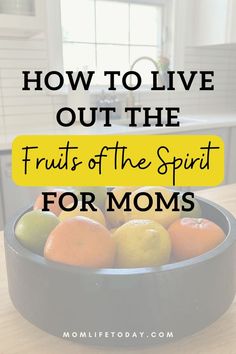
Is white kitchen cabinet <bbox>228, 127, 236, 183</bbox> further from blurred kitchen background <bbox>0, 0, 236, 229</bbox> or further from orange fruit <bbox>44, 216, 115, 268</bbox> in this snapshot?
orange fruit <bbox>44, 216, 115, 268</bbox>

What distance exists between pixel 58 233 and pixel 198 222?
0.65ft

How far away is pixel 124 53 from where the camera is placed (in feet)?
9.00

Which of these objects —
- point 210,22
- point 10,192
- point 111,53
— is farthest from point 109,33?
point 10,192

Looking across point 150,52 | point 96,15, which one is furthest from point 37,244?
point 150,52

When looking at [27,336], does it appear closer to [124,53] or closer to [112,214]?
[112,214]

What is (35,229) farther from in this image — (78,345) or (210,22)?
(210,22)

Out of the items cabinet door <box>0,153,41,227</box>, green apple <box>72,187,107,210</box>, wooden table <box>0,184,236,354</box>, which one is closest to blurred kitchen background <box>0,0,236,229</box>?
cabinet door <box>0,153,41,227</box>

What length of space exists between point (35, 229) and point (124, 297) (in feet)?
0.53

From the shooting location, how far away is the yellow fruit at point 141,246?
1.54 feet

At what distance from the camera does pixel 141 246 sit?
47 centimetres

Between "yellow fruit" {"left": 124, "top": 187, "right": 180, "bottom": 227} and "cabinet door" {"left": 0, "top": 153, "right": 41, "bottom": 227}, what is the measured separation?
1.15 m

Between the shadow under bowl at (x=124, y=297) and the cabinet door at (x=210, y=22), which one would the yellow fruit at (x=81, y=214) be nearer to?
the shadow under bowl at (x=124, y=297)

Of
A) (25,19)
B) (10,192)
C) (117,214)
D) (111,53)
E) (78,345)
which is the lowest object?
(10,192)

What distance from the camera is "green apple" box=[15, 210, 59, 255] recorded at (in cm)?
50
